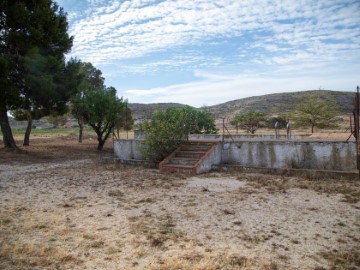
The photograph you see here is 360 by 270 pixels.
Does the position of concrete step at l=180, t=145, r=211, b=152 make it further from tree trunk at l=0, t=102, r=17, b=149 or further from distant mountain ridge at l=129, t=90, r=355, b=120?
distant mountain ridge at l=129, t=90, r=355, b=120

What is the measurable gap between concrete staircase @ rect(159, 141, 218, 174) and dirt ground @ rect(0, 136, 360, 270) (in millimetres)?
1274

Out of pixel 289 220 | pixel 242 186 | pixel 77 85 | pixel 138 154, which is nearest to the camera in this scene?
pixel 289 220

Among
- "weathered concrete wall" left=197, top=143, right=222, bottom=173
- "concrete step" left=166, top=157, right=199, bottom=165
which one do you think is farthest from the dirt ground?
"concrete step" left=166, top=157, right=199, bottom=165

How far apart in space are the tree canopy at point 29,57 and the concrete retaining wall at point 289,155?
10.1 meters

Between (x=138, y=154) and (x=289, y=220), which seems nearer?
(x=289, y=220)

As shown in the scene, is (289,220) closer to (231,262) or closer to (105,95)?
(231,262)

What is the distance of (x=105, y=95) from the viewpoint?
18906 mm

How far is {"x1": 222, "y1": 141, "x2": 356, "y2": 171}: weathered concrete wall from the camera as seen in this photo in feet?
32.5

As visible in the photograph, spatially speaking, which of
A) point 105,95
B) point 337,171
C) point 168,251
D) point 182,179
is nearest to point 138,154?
point 182,179

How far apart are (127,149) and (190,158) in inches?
155

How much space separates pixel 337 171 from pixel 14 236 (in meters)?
8.49

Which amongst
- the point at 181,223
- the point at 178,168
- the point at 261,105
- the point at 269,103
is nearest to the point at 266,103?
Answer: the point at 269,103

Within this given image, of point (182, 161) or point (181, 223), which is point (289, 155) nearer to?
point (182, 161)

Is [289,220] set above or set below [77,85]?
below
